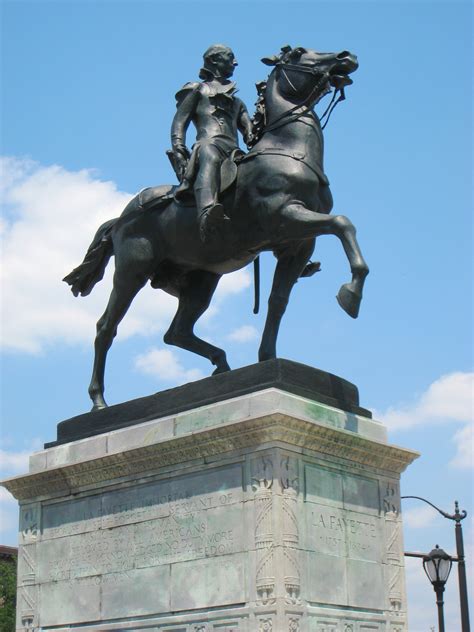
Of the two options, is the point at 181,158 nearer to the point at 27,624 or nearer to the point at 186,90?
the point at 186,90

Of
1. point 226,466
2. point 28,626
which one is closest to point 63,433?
point 28,626

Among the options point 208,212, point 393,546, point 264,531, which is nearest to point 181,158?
point 208,212

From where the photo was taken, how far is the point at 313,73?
1288 cm

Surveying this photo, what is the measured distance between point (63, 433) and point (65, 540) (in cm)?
158

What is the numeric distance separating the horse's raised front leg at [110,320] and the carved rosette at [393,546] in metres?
4.00

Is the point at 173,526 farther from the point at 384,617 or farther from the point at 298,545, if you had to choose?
the point at 384,617

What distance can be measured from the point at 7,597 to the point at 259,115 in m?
36.2

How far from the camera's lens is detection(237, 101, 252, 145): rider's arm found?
13609 millimetres

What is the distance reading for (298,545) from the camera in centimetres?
1075

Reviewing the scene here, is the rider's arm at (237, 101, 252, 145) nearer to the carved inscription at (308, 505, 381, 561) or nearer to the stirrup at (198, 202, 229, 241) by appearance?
the stirrup at (198, 202, 229, 241)

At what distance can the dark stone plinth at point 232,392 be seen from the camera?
11.7 metres

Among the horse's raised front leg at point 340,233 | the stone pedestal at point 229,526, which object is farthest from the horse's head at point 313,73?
the stone pedestal at point 229,526

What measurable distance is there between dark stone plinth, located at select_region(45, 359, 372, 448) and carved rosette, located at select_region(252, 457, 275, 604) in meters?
1.07

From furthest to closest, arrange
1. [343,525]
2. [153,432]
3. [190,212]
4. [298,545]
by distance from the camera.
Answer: [190,212] → [153,432] → [343,525] → [298,545]
